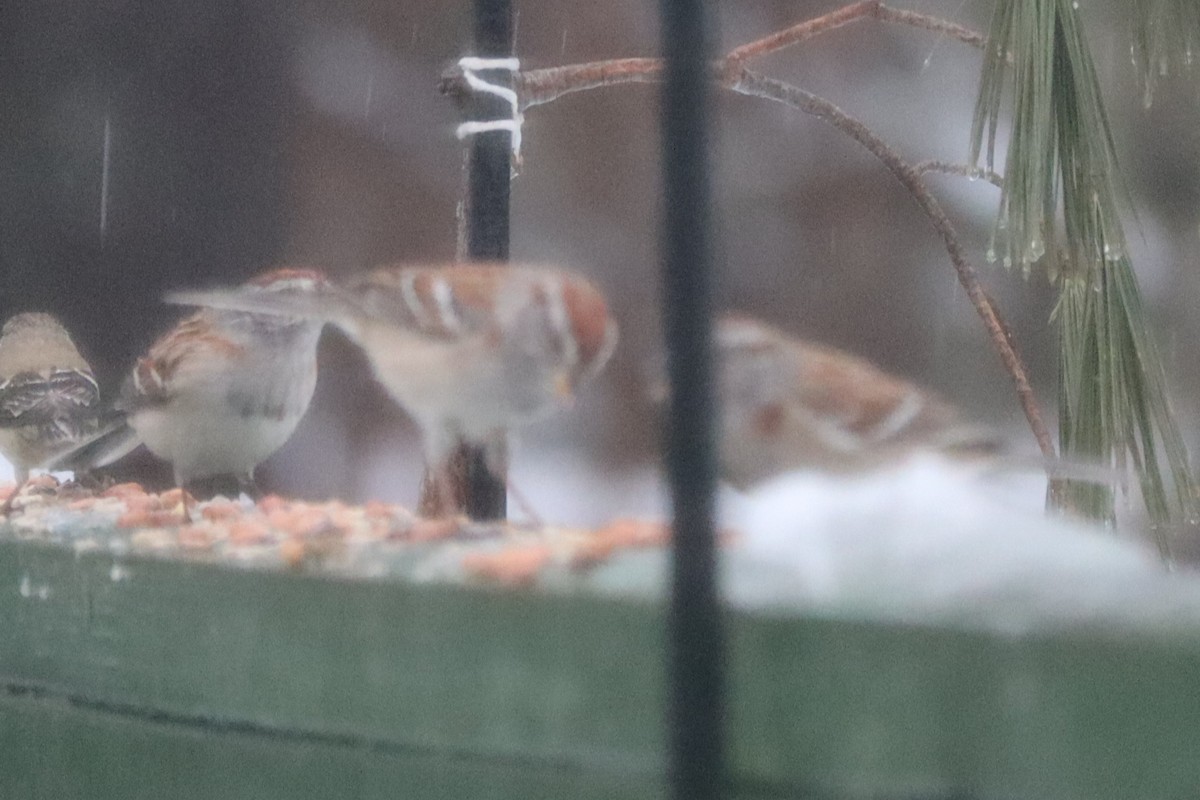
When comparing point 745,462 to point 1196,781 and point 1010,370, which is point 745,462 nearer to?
point 1196,781

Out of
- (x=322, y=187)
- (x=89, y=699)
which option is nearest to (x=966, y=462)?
(x=322, y=187)

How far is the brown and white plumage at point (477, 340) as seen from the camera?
758 mm

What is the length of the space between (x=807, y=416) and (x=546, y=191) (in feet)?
1.16

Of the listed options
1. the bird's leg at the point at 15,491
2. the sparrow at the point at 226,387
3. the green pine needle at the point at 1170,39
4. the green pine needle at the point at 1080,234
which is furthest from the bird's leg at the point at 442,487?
the green pine needle at the point at 1170,39

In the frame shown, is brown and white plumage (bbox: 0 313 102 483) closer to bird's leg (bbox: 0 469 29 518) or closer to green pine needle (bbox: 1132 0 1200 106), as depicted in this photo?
bird's leg (bbox: 0 469 29 518)

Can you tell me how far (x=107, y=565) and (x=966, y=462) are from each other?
680mm

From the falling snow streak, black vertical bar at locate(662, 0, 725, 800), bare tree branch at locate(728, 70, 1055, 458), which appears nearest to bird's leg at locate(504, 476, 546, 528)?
black vertical bar at locate(662, 0, 725, 800)

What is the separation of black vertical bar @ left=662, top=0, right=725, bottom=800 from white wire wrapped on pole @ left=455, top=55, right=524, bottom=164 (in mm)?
290

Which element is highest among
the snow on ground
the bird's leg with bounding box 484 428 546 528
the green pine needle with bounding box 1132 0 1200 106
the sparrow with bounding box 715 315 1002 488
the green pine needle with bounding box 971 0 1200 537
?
the green pine needle with bounding box 1132 0 1200 106

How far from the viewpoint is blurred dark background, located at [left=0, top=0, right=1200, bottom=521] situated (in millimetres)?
809

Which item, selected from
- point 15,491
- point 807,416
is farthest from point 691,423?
point 15,491

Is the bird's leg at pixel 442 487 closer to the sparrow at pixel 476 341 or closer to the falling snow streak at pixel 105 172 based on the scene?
the sparrow at pixel 476 341

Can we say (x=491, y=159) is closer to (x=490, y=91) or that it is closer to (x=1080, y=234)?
(x=490, y=91)

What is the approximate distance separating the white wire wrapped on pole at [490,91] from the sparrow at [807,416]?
1.05 ft
